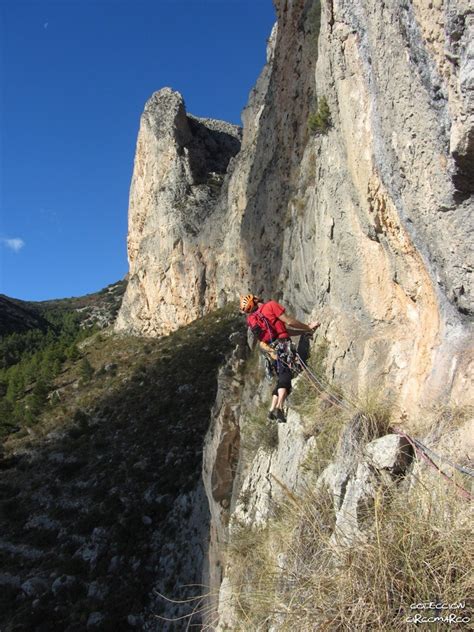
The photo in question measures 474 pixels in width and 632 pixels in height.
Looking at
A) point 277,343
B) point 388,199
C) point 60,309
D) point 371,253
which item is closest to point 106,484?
point 277,343

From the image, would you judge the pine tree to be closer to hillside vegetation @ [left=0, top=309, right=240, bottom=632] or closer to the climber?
hillside vegetation @ [left=0, top=309, right=240, bottom=632]

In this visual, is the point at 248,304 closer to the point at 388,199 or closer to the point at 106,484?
the point at 388,199

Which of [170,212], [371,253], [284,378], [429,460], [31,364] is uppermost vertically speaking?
[170,212]

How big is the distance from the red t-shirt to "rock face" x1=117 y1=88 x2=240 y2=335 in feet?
85.2

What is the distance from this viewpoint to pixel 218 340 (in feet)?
93.8

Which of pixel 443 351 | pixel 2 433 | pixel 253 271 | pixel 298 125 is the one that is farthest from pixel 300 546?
pixel 2 433

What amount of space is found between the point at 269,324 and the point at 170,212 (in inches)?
1352

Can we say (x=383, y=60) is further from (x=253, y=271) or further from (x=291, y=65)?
(x=253, y=271)

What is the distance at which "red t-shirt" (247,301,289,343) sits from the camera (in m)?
8.19

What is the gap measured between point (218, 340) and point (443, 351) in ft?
78.4

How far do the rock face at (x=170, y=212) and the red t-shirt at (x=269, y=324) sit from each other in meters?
26.0

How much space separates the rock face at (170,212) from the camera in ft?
121

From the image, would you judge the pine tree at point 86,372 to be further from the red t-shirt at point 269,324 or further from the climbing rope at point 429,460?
the climbing rope at point 429,460

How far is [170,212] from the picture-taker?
40.9 metres
